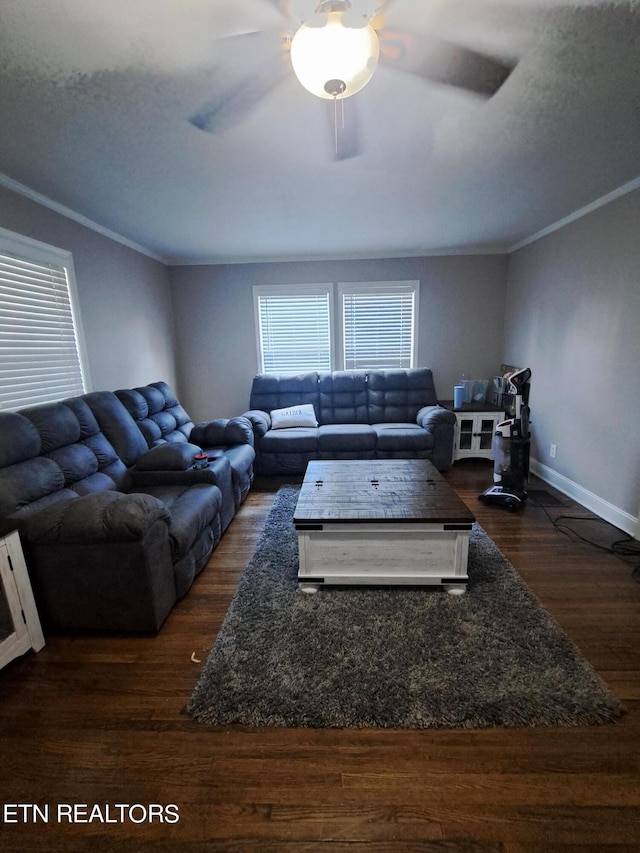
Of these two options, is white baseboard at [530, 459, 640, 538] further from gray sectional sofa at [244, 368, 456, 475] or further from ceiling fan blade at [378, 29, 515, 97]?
ceiling fan blade at [378, 29, 515, 97]

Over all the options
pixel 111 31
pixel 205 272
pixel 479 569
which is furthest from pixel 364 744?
pixel 205 272

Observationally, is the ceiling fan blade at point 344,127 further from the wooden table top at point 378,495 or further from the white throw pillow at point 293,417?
the white throw pillow at point 293,417

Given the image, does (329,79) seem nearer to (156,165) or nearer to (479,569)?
(156,165)

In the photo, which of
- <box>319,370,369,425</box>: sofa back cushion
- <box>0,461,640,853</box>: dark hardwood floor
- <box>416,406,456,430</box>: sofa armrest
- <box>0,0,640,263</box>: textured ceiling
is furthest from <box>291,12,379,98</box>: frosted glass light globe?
<box>319,370,369,425</box>: sofa back cushion

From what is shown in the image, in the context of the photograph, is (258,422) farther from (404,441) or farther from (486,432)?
(486,432)

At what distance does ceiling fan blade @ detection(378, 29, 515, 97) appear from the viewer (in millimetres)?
1312

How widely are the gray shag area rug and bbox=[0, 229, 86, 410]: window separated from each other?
2060 millimetres

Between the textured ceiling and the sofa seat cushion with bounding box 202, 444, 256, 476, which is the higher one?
the textured ceiling

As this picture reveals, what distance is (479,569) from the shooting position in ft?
7.36

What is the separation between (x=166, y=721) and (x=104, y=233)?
3750 mm

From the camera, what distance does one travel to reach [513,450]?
3.04 m

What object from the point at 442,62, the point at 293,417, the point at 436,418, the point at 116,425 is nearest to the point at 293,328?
the point at 293,417

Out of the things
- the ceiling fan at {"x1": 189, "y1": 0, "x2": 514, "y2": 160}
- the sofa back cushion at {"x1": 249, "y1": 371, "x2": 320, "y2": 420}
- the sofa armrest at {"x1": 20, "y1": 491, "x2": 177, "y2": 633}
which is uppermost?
the ceiling fan at {"x1": 189, "y1": 0, "x2": 514, "y2": 160}

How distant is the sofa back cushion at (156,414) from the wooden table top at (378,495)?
145cm
